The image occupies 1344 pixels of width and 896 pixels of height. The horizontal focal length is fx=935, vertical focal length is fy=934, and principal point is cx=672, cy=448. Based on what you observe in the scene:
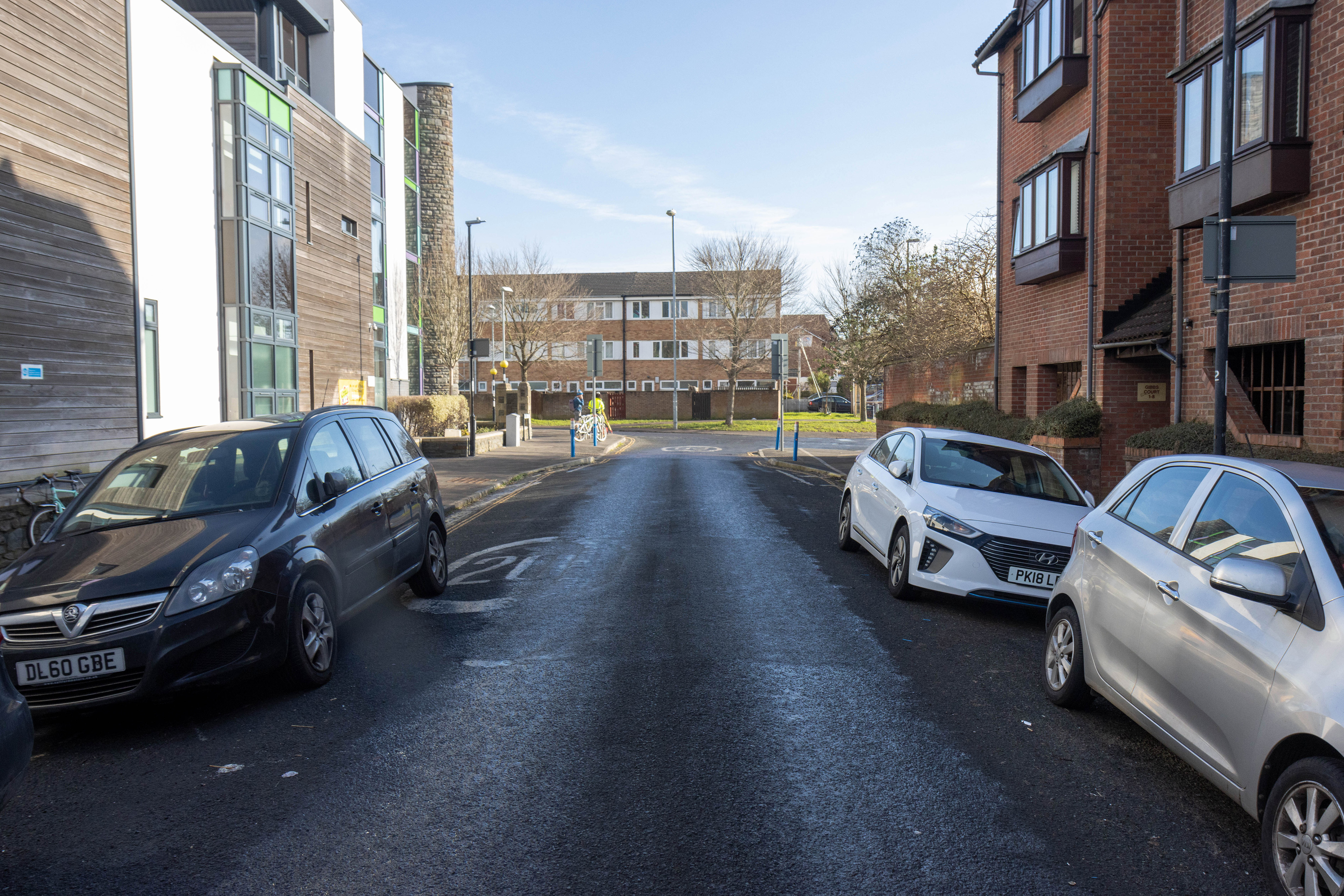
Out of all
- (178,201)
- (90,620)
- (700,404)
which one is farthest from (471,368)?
(700,404)

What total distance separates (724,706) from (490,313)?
51004 mm

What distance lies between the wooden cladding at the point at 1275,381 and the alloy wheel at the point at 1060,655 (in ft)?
22.3

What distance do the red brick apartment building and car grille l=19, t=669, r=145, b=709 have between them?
1048 centimetres

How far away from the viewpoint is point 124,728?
5.02m

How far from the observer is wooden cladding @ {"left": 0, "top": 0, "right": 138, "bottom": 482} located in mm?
10492

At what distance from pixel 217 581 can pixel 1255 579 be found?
15.8 feet

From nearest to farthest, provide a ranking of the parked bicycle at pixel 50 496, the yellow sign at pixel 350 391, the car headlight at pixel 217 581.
→ the car headlight at pixel 217 581 → the parked bicycle at pixel 50 496 → the yellow sign at pixel 350 391

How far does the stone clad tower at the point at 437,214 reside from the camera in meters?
40.6

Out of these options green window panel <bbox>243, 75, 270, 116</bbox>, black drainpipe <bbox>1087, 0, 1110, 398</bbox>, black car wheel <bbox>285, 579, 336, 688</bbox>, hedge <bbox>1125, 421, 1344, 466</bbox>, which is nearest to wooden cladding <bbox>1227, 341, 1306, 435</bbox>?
hedge <bbox>1125, 421, 1344, 466</bbox>

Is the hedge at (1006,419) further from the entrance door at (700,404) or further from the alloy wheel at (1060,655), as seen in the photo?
the entrance door at (700,404)

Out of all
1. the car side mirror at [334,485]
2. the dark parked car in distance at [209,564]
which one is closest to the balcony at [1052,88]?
the dark parked car in distance at [209,564]

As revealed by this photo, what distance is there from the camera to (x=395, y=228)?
34469 mm

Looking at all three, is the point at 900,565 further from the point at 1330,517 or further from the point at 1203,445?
the point at 1203,445

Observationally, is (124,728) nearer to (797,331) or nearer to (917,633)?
(917,633)
